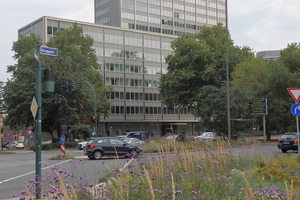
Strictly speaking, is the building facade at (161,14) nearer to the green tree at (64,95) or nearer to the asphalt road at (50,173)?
the green tree at (64,95)

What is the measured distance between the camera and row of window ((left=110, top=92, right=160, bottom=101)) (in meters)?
90.0

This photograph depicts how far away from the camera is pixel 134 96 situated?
9312 centimetres

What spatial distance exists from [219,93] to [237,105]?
82.5 inches

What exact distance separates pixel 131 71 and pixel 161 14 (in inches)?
1170

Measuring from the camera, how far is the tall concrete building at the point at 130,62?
3472 inches

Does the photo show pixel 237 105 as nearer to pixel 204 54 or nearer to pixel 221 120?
pixel 221 120

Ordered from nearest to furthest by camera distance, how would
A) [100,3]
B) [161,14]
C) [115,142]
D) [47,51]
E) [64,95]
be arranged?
1. [47,51]
2. [115,142]
3. [64,95]
4. [100,3]
5. [161,14]

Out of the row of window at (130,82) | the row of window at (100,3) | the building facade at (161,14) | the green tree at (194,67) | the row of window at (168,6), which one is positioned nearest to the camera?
the green tree at (194,67)

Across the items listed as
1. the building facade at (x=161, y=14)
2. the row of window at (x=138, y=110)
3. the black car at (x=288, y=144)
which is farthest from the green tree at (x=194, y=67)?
the building facade at (x=161, y=14)

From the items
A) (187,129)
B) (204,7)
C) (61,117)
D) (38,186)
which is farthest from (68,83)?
(204,7)

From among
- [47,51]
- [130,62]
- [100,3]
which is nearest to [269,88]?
[47,51]

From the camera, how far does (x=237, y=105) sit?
41750 mm

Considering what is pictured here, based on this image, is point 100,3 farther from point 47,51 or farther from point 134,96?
point 47,51

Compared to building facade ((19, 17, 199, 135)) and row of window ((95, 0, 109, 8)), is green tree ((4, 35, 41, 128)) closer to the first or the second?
building facade ((19, 17, 199, 135))
